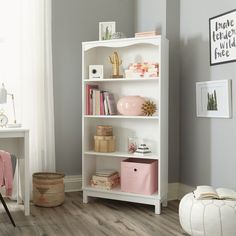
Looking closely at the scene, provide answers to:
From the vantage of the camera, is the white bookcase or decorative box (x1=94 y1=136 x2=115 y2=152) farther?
decorative box (x1=94 y1=136 x2=115 y2=152)

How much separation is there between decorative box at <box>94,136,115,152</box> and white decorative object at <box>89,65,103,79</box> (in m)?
0.61

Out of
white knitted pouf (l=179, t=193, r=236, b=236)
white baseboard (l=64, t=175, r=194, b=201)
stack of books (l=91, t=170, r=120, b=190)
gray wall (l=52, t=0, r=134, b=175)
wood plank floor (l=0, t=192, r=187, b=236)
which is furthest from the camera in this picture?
gray wall (l=52, t=0, r=134, b=175)

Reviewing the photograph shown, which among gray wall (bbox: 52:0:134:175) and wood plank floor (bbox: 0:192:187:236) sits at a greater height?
gray wall (bbox: 52:0:134:175)

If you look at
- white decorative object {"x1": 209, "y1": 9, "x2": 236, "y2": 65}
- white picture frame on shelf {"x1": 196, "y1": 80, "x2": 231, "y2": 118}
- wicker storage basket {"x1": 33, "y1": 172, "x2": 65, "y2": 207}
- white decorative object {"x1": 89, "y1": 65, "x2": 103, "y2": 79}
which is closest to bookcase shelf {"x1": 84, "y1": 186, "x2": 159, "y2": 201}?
wicker storage basket {"x1": 33, "y1": 172, "x2": 65, "y2": 207}

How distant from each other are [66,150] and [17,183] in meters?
0.67

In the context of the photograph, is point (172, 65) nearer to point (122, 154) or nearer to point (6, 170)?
point (122, 154)

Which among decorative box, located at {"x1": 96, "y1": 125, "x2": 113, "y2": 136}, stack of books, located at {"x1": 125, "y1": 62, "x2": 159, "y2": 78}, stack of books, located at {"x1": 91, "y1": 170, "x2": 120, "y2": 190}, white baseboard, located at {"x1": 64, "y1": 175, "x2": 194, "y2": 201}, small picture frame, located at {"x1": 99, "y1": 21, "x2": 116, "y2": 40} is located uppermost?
small picture frame, located at {"x1": 99, "y1": 21, "x2": 116, "y2": 40}

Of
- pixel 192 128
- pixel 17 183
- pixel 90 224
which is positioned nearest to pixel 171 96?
pixel 192 128

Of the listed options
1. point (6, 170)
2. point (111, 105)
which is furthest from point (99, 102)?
point (6, 170)

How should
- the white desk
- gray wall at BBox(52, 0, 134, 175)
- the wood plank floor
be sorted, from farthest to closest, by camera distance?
1. gray wall at BBox(52, 0, 134, 175)
2. the white desk
3. the wood plank floor

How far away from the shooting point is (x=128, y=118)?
391 centimetres

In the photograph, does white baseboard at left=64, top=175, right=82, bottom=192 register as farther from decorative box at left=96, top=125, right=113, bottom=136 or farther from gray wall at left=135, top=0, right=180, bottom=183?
gray wall at left=135, top=0, right=180, bottom=183

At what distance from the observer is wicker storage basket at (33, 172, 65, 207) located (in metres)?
3.62

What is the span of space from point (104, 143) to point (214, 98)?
3.78ft
